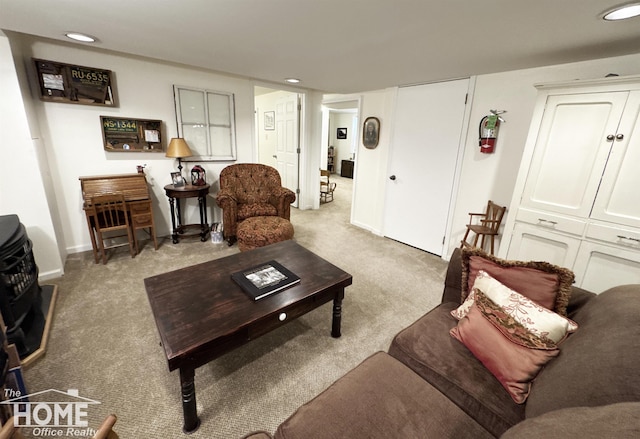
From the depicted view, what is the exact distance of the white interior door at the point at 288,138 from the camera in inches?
185

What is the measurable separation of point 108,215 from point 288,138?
122 inches

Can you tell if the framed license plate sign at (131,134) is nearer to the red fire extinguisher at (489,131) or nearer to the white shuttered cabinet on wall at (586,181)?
the red fire extinguisher at (489,131)

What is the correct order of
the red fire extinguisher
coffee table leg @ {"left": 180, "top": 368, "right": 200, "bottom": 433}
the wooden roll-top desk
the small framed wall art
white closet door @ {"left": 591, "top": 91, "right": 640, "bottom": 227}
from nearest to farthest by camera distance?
coffee table leg @ {"left": 180, "top": 368, "right": 200, "bottom": 433} → white closet door @ {"left": 591, "top": 91, "right": 640, "bottom": 227} → the red fire extinguisher → the wooden roll-top desk → the small framed wall art

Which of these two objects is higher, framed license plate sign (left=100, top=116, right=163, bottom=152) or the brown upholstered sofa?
framed license plate sign (left=100, top=116, right=163, bottom=152)

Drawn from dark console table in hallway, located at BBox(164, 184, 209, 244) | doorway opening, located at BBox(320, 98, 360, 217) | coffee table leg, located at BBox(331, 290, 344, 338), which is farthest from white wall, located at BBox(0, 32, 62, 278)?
doorway opening, located at BBox(320, 98, 360, 217)

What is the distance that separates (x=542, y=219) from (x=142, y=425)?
292 centimetres

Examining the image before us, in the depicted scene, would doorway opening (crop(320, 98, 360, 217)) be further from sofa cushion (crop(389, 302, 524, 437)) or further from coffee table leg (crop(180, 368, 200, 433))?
coffee table leg (crop(180, 368, 200, 433))

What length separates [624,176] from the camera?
1.75m

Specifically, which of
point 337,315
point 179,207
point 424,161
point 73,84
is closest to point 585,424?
point 337,315

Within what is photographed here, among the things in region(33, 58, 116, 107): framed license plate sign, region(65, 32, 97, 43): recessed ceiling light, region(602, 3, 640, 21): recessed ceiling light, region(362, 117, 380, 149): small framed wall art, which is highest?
region(65, 32, 97, 43): recessed ceiling light

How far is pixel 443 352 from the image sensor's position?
1.24 m

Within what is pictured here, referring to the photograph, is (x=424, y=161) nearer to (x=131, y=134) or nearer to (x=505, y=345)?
(x=505, y=345)

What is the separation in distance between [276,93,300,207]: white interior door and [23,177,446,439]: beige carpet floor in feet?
8.62

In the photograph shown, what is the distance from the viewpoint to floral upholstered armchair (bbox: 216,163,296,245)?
318 centimetres
